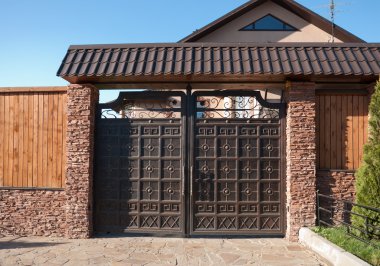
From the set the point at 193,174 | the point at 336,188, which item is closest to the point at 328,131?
the point at 336,188

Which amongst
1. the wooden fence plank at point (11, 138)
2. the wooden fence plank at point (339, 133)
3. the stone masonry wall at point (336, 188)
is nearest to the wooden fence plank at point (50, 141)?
the wooden fence plank at point (11, 138)

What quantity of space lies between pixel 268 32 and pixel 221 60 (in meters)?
10.0

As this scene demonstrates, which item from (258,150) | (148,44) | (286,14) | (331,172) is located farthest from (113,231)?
(286,14)

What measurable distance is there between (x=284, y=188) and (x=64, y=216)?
4711 mm

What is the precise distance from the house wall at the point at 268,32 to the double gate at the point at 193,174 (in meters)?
9.43

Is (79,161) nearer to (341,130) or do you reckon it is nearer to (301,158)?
(301,158)

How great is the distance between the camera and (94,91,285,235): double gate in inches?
312

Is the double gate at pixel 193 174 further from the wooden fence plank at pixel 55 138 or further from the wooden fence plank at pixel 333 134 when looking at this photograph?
the wooden fence plank at pixel 333 134

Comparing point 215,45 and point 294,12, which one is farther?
point 294,12

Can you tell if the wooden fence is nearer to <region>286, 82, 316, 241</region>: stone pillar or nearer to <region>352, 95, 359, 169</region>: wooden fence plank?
<region>286, 82, 316, 241</region>: stone pillar

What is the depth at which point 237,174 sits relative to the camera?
7973 millimetres

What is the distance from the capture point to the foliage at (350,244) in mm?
5336

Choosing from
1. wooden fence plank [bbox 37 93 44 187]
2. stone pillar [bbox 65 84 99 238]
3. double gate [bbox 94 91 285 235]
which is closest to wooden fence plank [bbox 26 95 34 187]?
wooden fence plank [bbox 37 93 44 187]

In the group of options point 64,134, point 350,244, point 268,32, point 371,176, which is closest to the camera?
point 350,244
